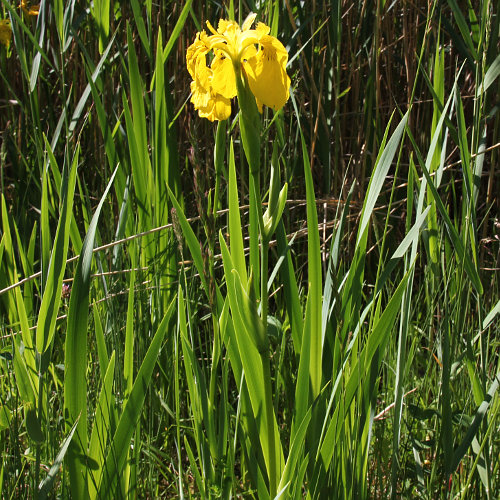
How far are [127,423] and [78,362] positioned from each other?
12cm

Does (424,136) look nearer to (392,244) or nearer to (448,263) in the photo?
(392,244)

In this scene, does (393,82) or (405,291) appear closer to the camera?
(405,291)

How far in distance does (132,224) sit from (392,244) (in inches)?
32.8

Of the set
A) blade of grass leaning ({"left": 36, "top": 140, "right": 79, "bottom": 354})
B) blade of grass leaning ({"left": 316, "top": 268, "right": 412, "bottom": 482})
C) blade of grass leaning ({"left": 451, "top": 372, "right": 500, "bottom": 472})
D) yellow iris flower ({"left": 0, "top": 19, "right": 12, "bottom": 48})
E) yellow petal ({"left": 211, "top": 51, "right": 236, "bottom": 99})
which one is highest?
yellow iris flower ({"left": 0, "top": 19, "right": 12, "bottom": 48})

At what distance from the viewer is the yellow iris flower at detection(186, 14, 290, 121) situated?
84 cm

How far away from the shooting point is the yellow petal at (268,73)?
0.84 metres

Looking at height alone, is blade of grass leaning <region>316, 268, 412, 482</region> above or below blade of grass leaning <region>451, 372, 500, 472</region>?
above

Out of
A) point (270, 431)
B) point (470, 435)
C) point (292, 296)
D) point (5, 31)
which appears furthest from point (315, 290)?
point (5, 31)

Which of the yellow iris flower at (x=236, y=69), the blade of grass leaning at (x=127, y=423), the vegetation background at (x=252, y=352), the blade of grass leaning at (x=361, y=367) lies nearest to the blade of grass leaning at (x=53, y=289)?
the vegetation background at (x=252, y=352)

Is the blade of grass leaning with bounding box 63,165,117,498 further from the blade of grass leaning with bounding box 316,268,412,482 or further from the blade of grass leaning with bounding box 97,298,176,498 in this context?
the blade of grass leaning with bounding box 316,268,412,482

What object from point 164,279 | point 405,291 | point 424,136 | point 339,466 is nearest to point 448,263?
point 405,291

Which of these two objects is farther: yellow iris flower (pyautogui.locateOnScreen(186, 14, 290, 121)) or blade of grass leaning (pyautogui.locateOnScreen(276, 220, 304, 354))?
blade of grass leaning (pyautogui.locateOnScreen(276, 220, 304, 354))

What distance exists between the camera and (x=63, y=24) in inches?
61.6

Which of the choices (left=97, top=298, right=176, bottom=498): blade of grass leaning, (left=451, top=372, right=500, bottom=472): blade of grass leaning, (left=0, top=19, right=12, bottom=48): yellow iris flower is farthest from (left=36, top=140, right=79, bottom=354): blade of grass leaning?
(left=0, top=19, right=12, bottom=48): yellow iris flower
